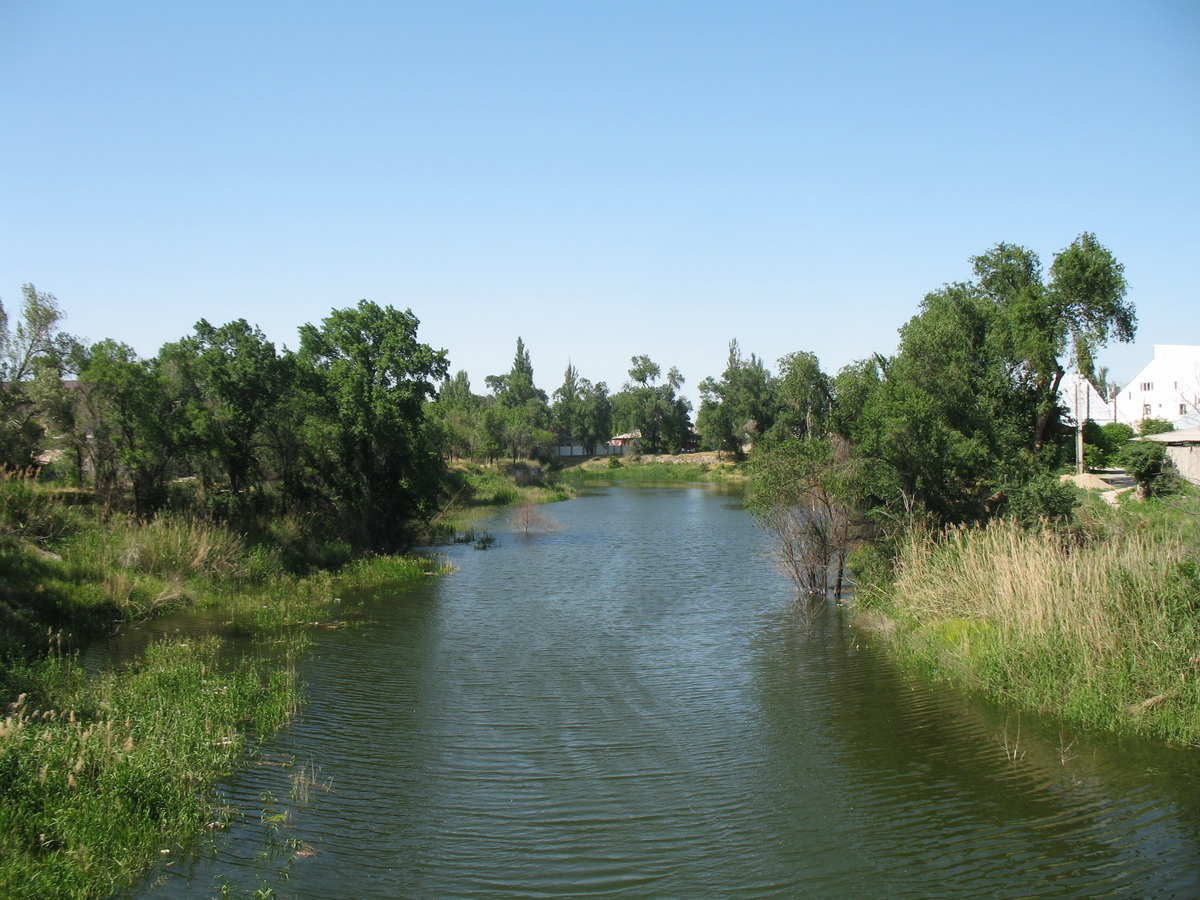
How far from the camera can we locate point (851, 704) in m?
15.1

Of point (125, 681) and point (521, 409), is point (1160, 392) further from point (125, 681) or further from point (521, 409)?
point (125, 681)

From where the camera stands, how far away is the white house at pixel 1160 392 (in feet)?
173

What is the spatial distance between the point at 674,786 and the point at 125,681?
29.7 ft

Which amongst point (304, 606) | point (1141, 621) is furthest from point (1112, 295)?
point (304, 606)

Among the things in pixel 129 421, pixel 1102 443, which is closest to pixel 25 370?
pixel 129 421

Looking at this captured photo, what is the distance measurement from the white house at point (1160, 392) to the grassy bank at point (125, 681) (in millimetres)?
46650

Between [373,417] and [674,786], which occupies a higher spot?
[373,417]

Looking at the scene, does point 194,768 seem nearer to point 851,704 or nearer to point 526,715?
point 526,715

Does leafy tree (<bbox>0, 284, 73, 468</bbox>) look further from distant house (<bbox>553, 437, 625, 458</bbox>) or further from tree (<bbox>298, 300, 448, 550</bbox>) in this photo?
distant house (<bbox>553, 437, 625, 458</bbox>)

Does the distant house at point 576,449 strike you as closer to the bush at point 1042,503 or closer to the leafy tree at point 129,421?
the leafy tree at point 129,421

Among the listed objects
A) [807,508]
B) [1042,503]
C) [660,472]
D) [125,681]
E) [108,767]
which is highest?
[1042,503]

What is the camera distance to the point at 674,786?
11.5 meters

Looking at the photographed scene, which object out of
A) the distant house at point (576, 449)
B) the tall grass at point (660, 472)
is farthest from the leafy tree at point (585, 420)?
the tall grass at point (660, 472)

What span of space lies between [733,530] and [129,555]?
29.0m
